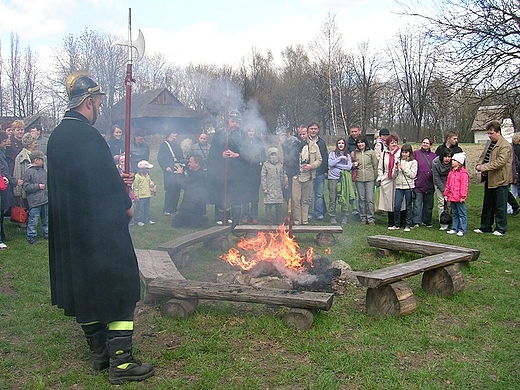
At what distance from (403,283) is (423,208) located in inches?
217

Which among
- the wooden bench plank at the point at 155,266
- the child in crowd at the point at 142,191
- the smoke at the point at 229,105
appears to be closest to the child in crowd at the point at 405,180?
the smoke at the point at 229,105

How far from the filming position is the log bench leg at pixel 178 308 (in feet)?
15.8

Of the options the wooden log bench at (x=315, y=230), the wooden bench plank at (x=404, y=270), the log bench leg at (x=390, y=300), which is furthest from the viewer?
the wooden log bench at (x=315, y=230)

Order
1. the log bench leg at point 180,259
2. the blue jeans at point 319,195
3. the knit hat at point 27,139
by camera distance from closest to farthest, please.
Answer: the log bench leg at point 180,259, the knit hat at point 27,139, the blue jeans at point 319,195

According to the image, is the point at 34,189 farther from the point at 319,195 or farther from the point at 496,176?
the point at 496,176

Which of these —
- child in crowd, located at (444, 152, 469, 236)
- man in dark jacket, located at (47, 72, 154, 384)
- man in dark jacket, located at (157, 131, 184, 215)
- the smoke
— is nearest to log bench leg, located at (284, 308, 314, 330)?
man in dark jacket, located at (47, 72, 154, 384)

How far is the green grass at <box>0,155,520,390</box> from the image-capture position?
3685 mm

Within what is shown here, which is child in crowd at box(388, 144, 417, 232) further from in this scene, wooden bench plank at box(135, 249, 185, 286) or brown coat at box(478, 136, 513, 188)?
wooden bench plank at box(135, 249, 185, 286)

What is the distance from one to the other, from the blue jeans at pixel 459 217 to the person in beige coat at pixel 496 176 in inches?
13.9

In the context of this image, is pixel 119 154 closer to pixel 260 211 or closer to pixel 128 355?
pixel 260 211

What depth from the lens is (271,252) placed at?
22.2 ft

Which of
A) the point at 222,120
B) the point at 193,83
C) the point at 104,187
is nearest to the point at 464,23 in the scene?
the point at 222,120

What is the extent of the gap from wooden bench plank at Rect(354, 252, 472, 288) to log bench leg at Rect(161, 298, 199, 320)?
1763 millimetres

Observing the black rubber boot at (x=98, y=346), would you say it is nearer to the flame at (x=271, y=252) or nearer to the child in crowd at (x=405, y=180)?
the flame at (x=271, y=252)
